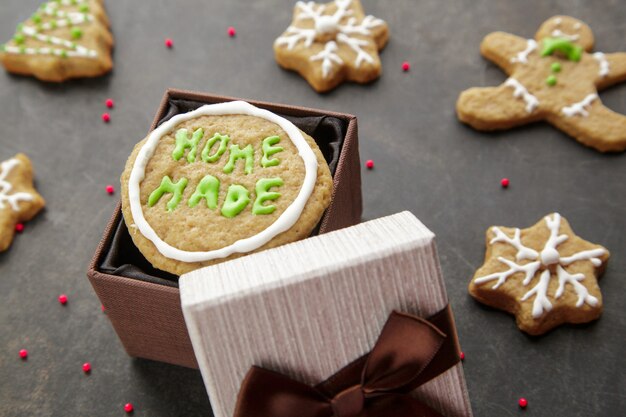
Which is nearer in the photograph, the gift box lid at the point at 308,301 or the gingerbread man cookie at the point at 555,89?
the gift box lid at the point at 308,301

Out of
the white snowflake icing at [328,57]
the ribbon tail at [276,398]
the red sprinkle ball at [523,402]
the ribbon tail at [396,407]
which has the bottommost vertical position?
the red sprinkle ball at [523,402]

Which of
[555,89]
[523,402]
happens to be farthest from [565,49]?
[523,402]

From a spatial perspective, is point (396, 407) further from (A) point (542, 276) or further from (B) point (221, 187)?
(A) point (542, 276)

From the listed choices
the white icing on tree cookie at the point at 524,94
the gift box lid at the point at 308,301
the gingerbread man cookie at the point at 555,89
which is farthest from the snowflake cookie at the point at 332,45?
the gift box lid at the point at 308,301

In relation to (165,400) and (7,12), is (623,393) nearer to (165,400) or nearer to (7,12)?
(165,400)

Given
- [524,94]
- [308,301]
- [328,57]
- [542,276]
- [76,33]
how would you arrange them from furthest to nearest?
[76,33] → [328,57] → [524,94] → [542,276] → [308,301]

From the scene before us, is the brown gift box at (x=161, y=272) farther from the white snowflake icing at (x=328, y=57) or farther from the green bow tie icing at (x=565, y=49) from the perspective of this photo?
the green bow tie icing at (x=565, y=49)
